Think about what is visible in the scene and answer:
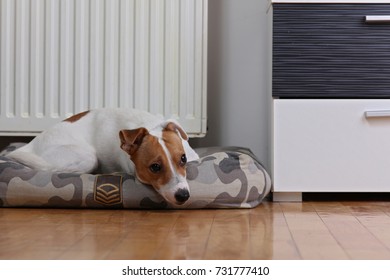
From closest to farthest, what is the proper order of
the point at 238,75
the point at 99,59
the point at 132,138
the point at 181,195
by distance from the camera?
1. the point at 181,195
2. the point at 132,138
3. the point at 99,59
4. the point at 238,75

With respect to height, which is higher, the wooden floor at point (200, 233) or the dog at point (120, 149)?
the dog at point (120, 149)

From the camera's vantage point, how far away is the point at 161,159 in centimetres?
199

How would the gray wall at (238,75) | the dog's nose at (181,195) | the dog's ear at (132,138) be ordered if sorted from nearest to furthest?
1. the dog's nose at (181,195)
2. the dog's ear at (132,138)
3. the gray wall at (238,75)

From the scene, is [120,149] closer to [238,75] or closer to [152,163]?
[152,163]

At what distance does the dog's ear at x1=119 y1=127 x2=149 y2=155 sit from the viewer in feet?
6.78

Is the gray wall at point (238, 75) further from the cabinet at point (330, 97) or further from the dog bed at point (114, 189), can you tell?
the dog bed at point (114, 189)

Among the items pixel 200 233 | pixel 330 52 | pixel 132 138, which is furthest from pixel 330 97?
pixel 200 233

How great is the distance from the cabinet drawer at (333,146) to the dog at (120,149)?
0.35 meters

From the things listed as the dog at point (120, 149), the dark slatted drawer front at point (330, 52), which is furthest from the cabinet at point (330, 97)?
the dog at point (120, 149)

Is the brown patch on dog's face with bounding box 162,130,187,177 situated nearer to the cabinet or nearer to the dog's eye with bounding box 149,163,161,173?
the dog's eye with bounding box 149,163,161,173

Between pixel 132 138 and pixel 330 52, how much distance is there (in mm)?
775

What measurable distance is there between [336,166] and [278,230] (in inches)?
27.4

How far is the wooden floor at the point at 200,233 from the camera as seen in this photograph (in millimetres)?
1350
